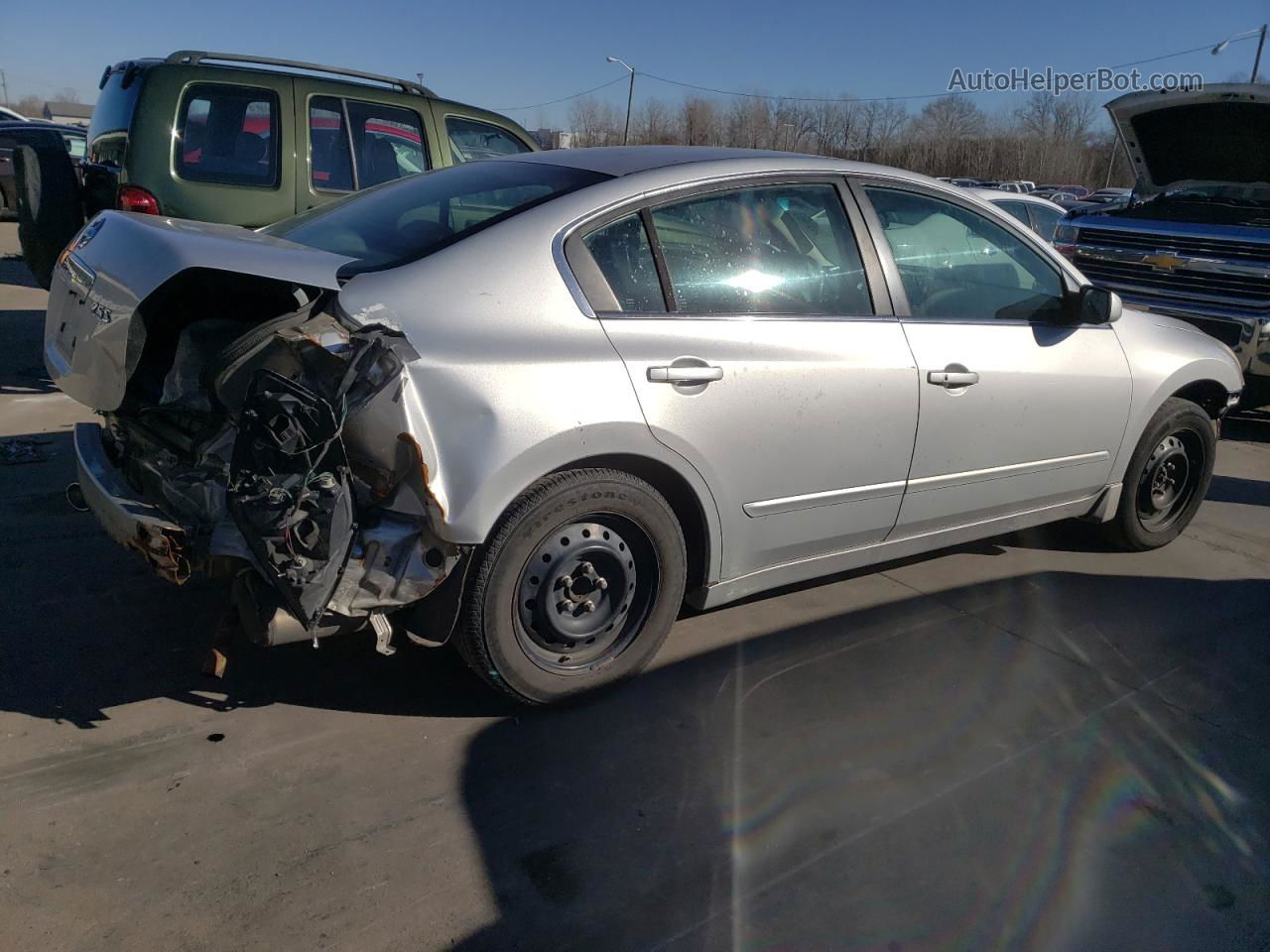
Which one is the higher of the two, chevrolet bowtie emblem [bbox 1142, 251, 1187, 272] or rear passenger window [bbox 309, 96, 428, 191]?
rear passenger window [bbox 309, 96, 428, 191]

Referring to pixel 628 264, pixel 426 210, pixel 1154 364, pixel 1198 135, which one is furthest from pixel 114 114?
pixel 1198 135

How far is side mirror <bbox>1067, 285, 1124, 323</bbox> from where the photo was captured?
4.12m

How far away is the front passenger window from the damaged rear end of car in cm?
205

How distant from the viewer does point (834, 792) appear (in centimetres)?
289

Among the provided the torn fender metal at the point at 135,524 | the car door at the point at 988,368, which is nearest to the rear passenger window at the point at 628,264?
the car door at the point at 988,368

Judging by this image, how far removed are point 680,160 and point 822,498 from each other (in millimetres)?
1294

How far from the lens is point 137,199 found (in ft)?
20.2

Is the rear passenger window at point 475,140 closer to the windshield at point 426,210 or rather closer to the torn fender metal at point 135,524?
the windshield at point 426,210

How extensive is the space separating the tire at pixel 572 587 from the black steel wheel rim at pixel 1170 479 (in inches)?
112

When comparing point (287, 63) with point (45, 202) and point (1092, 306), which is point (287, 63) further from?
point (1092, 306)

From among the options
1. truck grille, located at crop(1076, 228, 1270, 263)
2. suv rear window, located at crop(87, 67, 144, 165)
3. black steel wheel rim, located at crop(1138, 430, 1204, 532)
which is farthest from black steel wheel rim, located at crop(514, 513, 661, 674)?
truck grille, located at crop(1076, 228, 1270, 263)

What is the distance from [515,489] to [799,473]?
1098 millimetres

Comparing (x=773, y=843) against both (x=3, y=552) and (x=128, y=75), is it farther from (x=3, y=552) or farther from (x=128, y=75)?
(x=128, y=75)

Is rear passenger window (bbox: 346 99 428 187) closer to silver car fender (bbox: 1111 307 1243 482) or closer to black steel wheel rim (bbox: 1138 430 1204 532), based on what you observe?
silver car fender (bbox: 1111 307 1243 482)
